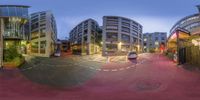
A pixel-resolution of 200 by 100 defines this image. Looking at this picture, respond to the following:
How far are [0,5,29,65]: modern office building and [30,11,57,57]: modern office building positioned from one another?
10 cm

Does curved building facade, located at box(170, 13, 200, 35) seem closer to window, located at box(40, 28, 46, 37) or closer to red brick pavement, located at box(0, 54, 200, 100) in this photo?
red brick pavement, located at box(0, 54, 200, 100)

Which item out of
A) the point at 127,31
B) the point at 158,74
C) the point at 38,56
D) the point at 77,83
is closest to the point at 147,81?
the point at 158,74

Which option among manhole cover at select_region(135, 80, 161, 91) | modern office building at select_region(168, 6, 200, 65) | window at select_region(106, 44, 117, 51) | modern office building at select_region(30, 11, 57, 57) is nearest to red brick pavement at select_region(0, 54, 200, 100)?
manhole cover at select_region(135, 80, 161, 91)

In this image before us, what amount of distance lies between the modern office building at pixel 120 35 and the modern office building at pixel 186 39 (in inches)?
17.2

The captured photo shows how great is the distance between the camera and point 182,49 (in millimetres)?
5094

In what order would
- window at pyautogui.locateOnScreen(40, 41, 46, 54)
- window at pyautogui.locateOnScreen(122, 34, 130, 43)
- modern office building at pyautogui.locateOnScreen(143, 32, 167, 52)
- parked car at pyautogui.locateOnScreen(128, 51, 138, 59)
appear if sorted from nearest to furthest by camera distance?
window at pyautogui.locateOnScreen(40, 41, 46, 54) < window at pyautogui.locateOnScreen(122, 34, 130, 43) < modern office building at pyautogui.locateOnScreen(143, 32, 167, 52) < parked car at pyautogui.locateOnScreen(128, 51, 138, 59)

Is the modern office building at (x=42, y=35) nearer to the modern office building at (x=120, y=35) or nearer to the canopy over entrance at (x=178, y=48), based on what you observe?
the modern office building at (x=120, y=35)

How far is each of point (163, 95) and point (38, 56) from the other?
5.78ft

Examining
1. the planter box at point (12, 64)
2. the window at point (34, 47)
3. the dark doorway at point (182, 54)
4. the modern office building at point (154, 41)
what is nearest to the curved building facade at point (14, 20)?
the window at point (34, 47)

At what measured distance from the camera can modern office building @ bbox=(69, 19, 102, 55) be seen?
3246mm

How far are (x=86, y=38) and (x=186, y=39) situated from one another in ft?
6.67

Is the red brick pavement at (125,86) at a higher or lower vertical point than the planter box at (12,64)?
lower

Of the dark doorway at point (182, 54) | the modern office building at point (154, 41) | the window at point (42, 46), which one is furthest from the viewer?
the dark doorway at point (182, 54)

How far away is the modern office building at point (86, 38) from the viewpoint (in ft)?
10.6
